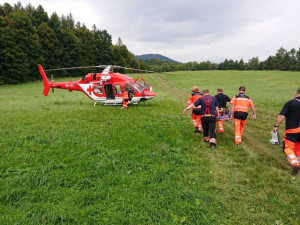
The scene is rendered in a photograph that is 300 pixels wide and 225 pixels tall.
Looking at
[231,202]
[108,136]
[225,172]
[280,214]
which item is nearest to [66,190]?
[108,136]

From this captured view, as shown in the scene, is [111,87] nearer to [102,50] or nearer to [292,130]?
[292,130]

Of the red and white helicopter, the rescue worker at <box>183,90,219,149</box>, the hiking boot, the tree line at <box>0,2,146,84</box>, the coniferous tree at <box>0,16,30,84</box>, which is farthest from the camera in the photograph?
the tree line at <box>0,2,146,84</box>

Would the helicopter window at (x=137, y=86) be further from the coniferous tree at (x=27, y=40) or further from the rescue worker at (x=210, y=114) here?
the coniferous tree at (x=27, y=40)

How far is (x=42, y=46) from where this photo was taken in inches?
1644

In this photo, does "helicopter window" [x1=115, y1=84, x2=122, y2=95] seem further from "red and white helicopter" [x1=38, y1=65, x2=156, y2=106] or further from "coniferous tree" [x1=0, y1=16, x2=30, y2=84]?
"coniferous tree" [x1=0, y1=16, x2=30, y2=84]

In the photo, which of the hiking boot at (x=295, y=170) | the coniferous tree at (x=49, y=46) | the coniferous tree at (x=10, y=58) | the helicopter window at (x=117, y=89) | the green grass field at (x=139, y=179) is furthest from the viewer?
the coniferous tree at (x=49, y=46)

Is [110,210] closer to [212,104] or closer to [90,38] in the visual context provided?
[212,104]

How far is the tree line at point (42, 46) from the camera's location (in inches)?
1257

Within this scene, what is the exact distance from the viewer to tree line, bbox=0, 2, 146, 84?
3192cm

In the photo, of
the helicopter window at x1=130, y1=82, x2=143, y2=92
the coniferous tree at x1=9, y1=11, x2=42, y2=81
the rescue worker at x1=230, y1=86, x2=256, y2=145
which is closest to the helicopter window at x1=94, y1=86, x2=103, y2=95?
the helicopter window at x1=130, y1=82, x2=143, y2=92

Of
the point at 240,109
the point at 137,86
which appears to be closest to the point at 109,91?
the point at 137,86

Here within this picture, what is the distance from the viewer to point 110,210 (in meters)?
3.75

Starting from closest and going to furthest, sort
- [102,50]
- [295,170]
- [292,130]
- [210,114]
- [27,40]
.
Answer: [295,170], [292,130], [210,114], [27,40], [102,50]

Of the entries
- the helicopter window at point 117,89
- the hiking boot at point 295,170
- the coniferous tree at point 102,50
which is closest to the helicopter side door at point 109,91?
the helicopter window at point 117,89
